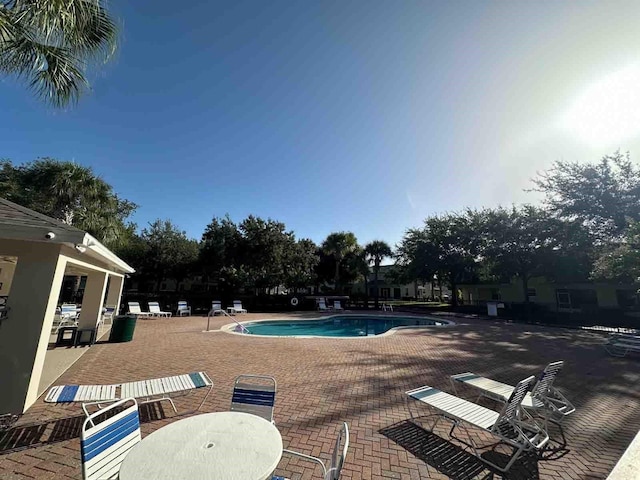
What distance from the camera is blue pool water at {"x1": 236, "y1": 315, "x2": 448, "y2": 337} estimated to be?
16.8m

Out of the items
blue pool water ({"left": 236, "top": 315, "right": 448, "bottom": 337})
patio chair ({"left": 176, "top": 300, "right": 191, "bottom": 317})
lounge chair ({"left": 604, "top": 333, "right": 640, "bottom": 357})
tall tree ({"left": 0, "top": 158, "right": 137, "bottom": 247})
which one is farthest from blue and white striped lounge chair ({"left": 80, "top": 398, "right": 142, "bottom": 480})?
patio chair ({"left": 176, "top": 300, "right": 191, "bottom": 317})

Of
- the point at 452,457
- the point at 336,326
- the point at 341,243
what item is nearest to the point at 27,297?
the point at 452,457

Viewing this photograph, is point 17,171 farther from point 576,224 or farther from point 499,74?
point 576,224

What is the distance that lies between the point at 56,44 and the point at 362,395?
938cm

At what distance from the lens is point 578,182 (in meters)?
21.1

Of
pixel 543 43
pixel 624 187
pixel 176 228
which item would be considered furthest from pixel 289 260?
pixel 624 187

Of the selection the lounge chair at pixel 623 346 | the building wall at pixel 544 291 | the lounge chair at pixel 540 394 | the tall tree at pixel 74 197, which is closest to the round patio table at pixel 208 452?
the lounge chair at pixel 540 394

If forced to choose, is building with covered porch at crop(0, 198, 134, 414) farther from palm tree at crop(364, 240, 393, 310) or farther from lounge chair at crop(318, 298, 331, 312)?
palm tree at crop(364, 240, 393, 310)

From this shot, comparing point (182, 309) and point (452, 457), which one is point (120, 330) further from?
point (452, 457)

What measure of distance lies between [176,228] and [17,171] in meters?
15.7

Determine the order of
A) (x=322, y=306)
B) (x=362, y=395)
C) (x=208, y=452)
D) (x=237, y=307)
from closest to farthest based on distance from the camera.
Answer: (x=208, y=452), (x=362, y=395), (x=237, y=307), (x=322, y=306)

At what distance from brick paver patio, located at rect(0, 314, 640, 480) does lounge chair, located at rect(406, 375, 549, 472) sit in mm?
174

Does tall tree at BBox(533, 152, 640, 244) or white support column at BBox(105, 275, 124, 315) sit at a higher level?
tall tree at BBox(533, 152, 640, 244)

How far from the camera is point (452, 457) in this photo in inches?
144
